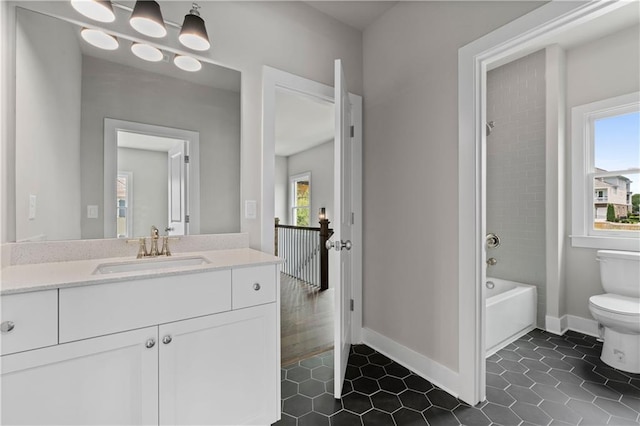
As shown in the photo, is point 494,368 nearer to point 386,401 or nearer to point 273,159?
point 386,401

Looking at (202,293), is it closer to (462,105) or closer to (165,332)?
(165,332)

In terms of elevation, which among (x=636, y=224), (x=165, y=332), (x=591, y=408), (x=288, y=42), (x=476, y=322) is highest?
(x=288, y=42)

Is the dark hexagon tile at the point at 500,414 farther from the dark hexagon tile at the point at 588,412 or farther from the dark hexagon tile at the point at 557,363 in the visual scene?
the dark hexagon tile at the point at 557,363

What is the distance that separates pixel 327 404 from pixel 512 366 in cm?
141

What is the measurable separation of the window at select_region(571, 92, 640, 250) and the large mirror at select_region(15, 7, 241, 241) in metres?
3.03

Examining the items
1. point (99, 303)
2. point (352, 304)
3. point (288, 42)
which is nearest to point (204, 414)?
point (99, 303)

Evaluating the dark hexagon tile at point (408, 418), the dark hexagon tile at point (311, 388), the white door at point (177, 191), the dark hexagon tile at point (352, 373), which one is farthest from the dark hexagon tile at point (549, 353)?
the white door at point (177, 191)

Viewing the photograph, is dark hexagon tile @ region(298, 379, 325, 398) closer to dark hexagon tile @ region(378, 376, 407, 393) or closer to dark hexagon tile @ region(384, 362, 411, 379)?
dark hexagon tile @ region(378, 376, 407, 393)

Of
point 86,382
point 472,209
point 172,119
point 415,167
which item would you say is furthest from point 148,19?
point 472,209

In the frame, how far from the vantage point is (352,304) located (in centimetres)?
249

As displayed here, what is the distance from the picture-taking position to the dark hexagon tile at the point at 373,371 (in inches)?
79.8

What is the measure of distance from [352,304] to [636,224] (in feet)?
8.18

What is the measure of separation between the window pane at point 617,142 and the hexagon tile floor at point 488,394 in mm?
1651

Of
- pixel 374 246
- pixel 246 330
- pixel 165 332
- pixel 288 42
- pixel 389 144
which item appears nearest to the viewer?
pixel 165 332
